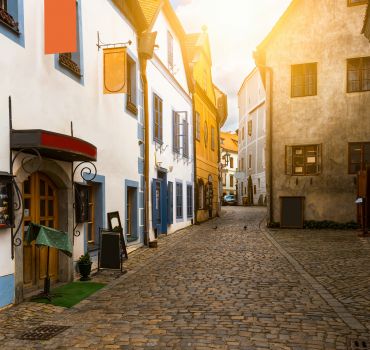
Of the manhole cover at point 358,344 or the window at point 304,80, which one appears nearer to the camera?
the manhole cover at point 358,344

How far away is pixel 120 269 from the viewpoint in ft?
30.1

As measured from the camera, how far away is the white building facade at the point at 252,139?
138 ft

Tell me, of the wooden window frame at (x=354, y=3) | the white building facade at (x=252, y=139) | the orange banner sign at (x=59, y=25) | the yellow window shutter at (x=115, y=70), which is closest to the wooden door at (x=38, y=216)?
the orange banner sign at (x=59, y=25)

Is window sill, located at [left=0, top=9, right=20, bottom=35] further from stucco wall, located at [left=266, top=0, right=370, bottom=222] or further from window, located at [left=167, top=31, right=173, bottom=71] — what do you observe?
stucco wall, located at [left=266, top=0, right=370, bottom=222]

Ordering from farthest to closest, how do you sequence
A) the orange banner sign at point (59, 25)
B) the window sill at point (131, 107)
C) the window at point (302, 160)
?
the window at point (302, 160)
the window sill at point (131, 107)
the orange banner sign at point (59, 25)

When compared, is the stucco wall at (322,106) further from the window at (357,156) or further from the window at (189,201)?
the window at (189,201)

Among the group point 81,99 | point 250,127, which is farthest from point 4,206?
point 250,127

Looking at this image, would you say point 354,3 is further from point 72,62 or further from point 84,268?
point 84,268

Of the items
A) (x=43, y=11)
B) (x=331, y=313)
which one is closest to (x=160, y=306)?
(x=331, y=313)

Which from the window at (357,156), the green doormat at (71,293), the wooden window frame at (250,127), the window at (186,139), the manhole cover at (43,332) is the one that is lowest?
the green doormat at (71,293)

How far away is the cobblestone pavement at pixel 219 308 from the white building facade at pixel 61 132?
1.03 m

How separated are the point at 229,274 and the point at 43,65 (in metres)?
5.05

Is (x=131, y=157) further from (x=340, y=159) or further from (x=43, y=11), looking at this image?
(x=340, y=159)

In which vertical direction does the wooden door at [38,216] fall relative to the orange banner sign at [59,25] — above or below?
below
